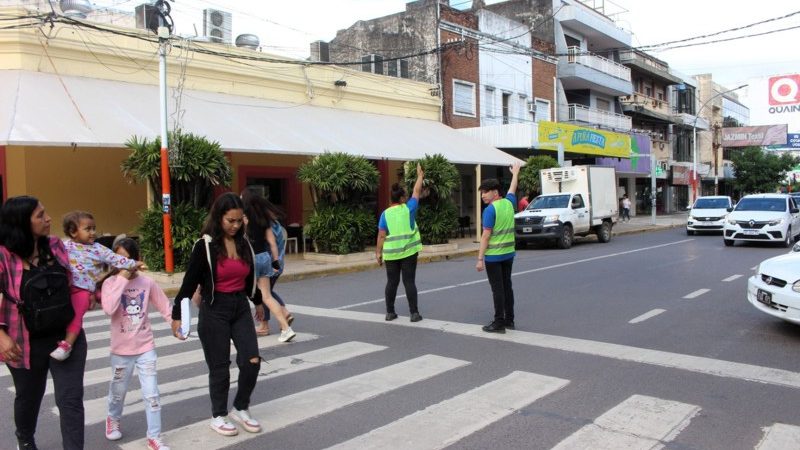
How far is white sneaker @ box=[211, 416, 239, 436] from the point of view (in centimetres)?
448

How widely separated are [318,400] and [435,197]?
14065 mm

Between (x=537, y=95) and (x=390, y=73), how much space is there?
8592 mm

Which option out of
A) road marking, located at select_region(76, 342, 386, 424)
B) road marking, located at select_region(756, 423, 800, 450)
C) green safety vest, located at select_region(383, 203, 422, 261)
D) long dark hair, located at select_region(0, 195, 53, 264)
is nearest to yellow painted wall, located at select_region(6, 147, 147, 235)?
green safety vest, located at select_region(383, 203, 422, 261)

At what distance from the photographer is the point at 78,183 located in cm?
1545

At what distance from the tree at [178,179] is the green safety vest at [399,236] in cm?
615

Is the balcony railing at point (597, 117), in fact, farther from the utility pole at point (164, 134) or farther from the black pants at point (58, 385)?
the black pants at point (58, 385)

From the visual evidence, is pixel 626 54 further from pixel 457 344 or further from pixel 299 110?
pixel 457 344

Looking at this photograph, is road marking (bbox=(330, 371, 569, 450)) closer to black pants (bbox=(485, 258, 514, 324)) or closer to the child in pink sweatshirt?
the child in pink sweatshirt

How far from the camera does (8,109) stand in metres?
12.2

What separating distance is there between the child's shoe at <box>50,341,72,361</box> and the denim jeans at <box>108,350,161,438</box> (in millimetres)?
Answer: 589

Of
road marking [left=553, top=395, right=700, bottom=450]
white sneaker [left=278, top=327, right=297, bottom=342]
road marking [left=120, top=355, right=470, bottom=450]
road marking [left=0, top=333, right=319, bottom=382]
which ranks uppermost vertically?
white sneaker [left=278, top=327, right=297, bottom=342]

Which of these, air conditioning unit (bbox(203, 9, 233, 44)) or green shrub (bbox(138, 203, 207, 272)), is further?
air conditioning unit (bbox(203, 9, 233, 44))

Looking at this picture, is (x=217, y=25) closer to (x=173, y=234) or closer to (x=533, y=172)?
(x=173, y=234)

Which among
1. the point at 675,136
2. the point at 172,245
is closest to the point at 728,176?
the point at 675,136
